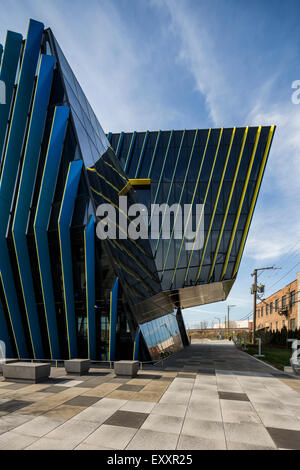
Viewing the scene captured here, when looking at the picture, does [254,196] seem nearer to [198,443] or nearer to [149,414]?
[149,414]

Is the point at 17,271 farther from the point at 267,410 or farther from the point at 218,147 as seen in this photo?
the point at 218,147

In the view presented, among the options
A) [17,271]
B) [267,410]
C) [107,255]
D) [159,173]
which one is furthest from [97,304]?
[159,173]

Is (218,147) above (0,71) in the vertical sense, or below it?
above

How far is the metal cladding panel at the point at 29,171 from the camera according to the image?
55.8 feet

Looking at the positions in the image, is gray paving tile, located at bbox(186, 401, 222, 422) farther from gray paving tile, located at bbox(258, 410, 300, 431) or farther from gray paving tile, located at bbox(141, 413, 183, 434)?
gray paving tile, located at bbox(258, 410, 300, 431)

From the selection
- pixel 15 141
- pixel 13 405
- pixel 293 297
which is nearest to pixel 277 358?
pixel 13 405

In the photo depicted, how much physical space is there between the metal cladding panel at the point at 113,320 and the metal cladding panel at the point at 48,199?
3986 millimetres

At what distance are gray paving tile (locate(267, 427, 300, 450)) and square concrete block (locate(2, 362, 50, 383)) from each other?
988 cm

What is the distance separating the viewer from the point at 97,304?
17.5 m

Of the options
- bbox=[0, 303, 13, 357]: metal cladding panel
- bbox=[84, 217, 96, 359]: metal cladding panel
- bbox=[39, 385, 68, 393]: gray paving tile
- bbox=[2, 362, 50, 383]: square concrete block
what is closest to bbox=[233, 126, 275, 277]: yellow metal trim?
bbox=[84, 217, 96, 359]: metal cladding panel

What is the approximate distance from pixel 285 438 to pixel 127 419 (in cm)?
420

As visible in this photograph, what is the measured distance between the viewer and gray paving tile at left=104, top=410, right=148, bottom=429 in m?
7.56
